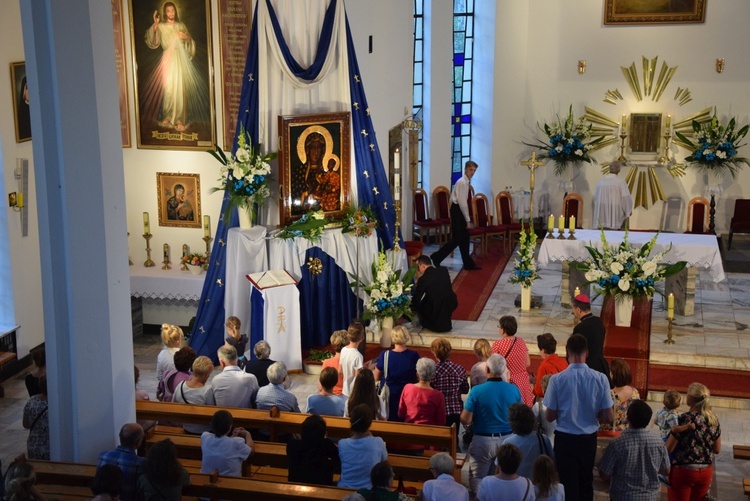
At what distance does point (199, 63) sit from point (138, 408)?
5.71m

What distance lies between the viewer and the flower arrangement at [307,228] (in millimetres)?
10977

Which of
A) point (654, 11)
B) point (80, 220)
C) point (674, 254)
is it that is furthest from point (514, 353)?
point (654, 11)

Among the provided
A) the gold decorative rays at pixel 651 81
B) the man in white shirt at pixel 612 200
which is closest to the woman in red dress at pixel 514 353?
the man in white shirt at pixel 612 200

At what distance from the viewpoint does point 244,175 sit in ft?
35.2

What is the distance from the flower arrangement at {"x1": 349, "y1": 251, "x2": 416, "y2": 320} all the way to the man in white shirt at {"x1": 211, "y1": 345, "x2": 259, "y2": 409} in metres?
3.43

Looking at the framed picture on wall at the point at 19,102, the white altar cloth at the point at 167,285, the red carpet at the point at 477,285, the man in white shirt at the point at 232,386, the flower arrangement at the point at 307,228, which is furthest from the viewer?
the red carpet at the point at 477,285

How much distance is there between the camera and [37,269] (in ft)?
35.9

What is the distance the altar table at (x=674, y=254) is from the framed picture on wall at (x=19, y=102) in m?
6.53

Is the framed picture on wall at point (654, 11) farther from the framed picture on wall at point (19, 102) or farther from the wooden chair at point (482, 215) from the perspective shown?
the framed picture on wall at point (19, 102)

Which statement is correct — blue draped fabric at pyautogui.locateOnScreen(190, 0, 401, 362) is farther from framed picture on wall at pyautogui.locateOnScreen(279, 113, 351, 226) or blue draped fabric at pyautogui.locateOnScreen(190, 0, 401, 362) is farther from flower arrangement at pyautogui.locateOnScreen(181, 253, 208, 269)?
flower arrangement at pyautogui.locateOnScreen(181, 253, 208, 269)

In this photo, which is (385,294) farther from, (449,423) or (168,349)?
(168,349)

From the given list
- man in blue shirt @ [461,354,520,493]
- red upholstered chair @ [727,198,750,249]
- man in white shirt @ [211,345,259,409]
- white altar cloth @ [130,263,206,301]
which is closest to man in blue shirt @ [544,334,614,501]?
man in blue shirt @ [461,354,520,493]

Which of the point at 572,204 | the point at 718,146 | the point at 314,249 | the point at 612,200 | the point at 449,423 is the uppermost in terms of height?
the point at 718,146

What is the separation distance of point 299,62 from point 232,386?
16.4 ft
